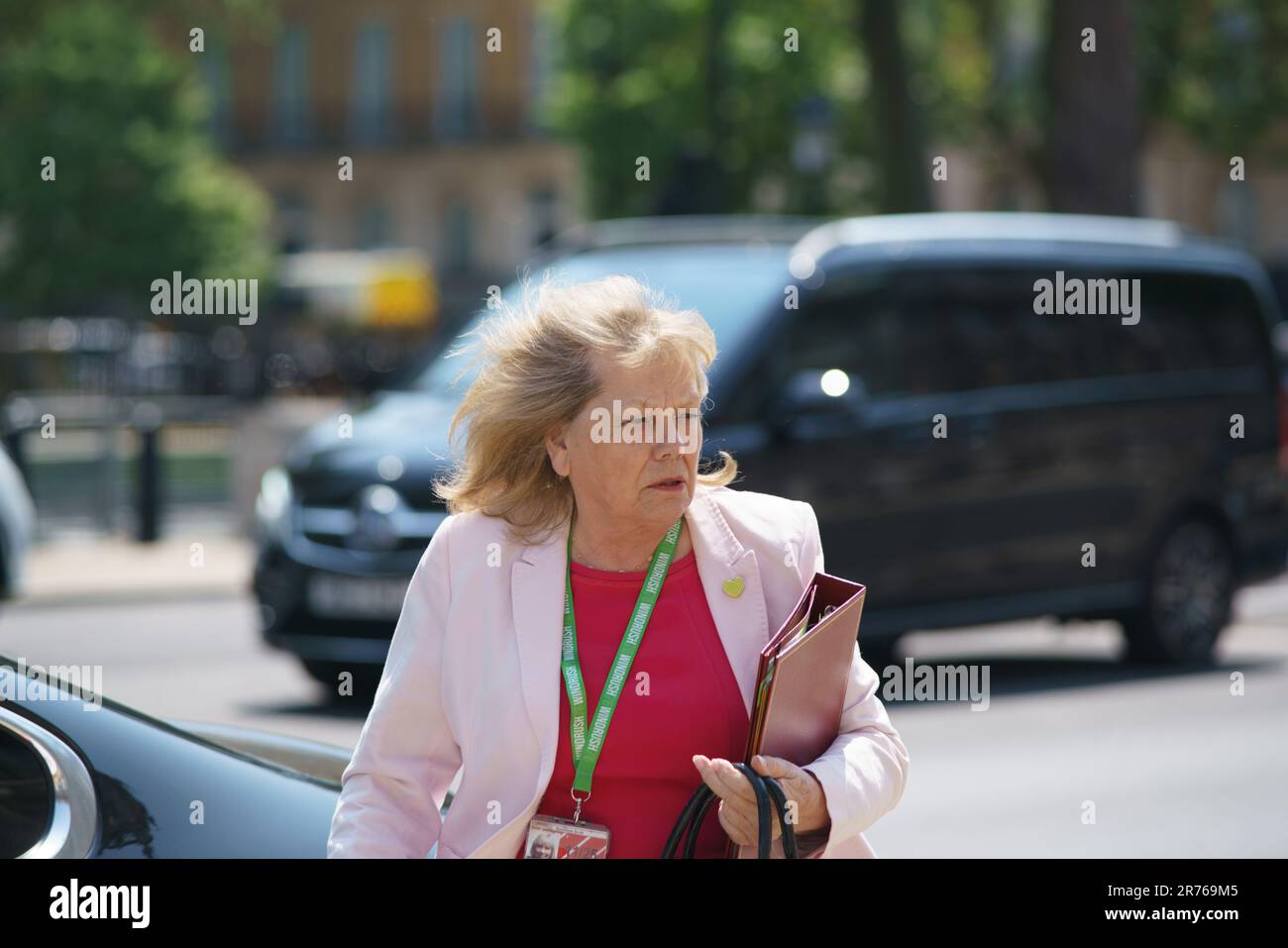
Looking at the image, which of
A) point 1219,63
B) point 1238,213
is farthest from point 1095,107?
point 1238,213

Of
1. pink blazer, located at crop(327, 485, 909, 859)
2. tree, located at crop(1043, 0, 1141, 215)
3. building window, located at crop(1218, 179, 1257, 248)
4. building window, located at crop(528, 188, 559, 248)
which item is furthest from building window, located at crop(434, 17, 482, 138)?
pink blazer, located at crop(327, 485, 909, 859)

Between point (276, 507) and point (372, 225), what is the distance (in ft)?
181

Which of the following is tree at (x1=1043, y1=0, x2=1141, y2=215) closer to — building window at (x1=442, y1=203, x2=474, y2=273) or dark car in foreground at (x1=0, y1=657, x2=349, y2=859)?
dark car in foreground at (x1=0, y1=657, x2=349, y2=859)

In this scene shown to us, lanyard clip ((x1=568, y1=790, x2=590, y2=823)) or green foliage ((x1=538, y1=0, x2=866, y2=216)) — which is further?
green foliage ((x1=538, y1=0, x2=866, y2=216))

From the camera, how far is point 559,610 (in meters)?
3.02

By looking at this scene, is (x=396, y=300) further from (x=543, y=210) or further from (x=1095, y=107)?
(x=1095, y=107)

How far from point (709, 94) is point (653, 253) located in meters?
8.87

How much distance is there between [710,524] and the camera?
3.10 meters

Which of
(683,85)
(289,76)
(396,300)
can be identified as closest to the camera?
(683,85)

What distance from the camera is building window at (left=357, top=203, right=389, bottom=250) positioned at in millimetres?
63625

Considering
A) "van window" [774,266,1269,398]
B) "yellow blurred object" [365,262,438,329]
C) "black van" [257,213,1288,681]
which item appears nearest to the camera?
"black van" [257,213,1288,681]

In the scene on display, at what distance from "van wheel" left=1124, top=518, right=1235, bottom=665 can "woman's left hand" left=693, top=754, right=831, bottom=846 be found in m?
8.18
